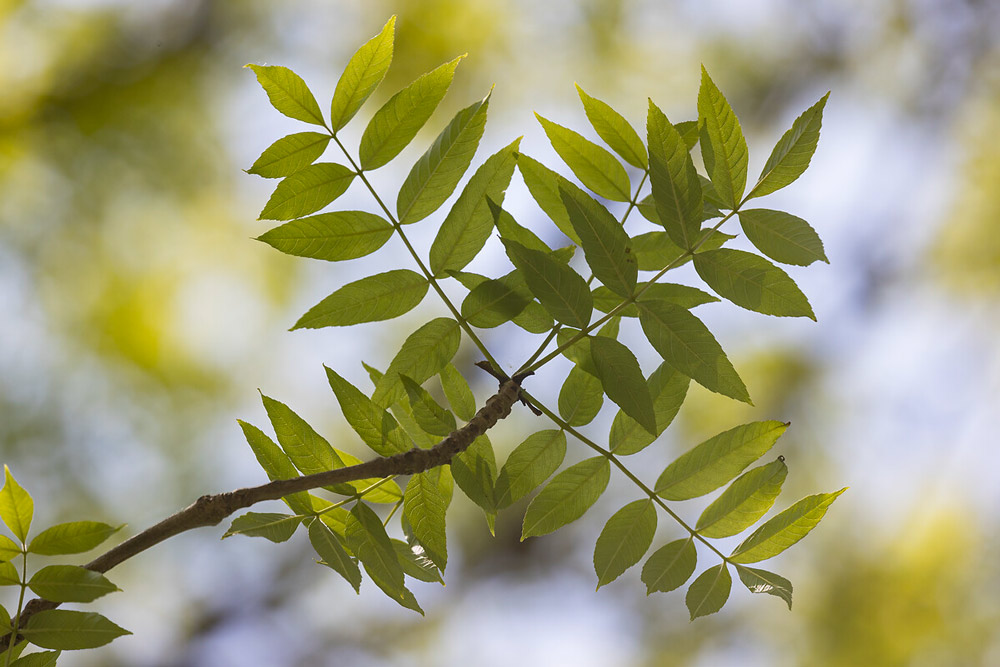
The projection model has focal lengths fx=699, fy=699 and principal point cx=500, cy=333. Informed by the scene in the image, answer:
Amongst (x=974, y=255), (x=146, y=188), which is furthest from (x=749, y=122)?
(x=146, y=188)

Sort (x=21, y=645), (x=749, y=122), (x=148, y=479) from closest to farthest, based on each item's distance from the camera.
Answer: (x=21, y=645), (x=148, y=479), (x=749, y=122)

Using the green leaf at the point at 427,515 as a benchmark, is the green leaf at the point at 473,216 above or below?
above

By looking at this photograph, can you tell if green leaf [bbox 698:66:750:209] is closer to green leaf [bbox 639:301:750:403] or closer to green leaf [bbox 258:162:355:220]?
green leaf [bbox 639:301:750:403]

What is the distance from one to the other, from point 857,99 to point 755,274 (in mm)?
1427

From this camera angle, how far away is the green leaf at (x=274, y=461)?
12.9 inches

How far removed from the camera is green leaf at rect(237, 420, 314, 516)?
0.33m

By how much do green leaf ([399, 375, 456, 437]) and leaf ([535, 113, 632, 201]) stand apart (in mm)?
147

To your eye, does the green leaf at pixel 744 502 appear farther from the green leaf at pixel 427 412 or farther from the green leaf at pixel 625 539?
the green leaf at pixel 427 412

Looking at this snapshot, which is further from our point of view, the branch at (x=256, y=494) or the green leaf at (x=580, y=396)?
the green leaf at (x=580, y=396)

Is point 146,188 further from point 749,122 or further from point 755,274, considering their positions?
point 755,274

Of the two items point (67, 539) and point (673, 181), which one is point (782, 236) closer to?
point (673, 181)

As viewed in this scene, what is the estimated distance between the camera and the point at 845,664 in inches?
54.5

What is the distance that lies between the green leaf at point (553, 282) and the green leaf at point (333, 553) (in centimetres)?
14

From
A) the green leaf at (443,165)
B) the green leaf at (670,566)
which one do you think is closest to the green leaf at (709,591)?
the green leaf at (670,566)
